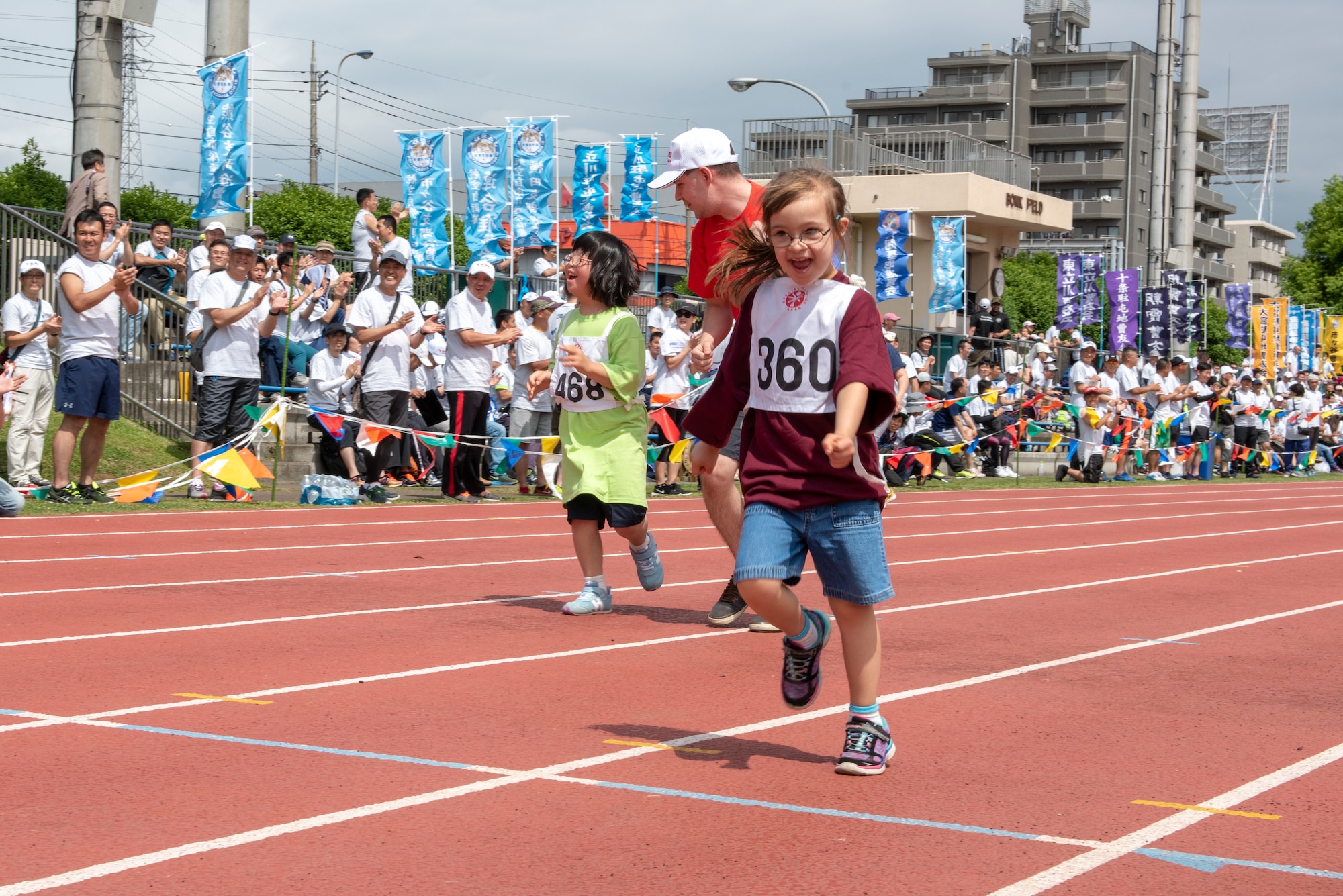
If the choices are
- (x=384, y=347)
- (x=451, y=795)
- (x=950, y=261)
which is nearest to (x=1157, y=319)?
(x=950, y=261)

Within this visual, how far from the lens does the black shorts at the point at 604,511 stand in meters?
8.21

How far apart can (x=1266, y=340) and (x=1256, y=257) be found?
97.0m

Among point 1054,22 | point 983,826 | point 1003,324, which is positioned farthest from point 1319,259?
point 983,826

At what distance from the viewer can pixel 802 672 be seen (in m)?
5.17

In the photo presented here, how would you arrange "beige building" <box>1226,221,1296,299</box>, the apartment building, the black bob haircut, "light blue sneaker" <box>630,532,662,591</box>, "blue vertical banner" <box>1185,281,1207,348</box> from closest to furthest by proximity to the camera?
the black bob haircut
"light blue sneaker" <box>630,532,662,591</box>
"blue vertical banner" <box>1185,281,1207,348</box>
the apartment building
"beige building" <box>1226,221,1296,299</box>

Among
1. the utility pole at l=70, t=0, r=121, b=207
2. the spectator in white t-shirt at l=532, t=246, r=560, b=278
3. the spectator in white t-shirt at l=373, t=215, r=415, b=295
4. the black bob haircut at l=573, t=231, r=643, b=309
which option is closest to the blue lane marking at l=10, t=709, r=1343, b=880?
the black bob haircut at l=573, t=231, r=643, b=309

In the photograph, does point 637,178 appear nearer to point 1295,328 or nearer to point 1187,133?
point 1187,133

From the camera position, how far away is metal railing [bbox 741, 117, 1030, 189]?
4541 cm

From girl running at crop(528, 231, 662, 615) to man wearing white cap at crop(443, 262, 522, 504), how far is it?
679 centimetres

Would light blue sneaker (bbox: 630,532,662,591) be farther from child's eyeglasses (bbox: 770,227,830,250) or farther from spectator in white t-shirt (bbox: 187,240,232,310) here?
spectator in white t-shirt (bbox: 187,240,232,310)

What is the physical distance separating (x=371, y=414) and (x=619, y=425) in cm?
737

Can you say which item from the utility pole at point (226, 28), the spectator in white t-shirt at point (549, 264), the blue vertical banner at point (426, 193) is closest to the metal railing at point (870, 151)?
the blue vertical banner at point (426, 193)

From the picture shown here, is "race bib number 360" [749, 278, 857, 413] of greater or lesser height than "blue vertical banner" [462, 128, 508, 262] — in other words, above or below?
below

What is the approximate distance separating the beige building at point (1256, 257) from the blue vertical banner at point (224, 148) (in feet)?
425
